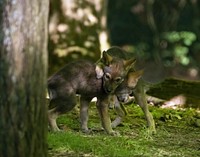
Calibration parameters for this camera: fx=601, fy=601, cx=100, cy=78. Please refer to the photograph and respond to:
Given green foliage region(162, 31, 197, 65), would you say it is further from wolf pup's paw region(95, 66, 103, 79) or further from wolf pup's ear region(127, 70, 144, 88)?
wolf pup's paw region(95, 66, 103, 79)

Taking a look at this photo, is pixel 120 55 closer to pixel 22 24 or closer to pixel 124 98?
pixel 124 98

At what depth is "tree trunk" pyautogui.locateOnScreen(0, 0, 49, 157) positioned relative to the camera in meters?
4.06

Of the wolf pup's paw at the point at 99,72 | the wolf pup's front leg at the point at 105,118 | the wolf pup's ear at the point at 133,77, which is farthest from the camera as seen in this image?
the wolf pup's ear at the point at 133,77

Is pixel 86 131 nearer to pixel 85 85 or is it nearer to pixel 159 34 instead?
pixel 85 85

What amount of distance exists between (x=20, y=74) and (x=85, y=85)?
2.86 m

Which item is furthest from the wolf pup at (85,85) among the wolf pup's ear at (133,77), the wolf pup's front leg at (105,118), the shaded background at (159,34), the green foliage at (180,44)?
the green foliage at (180,44)

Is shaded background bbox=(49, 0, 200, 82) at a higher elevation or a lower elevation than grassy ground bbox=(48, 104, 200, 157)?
higher

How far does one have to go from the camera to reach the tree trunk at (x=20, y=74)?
4059mm

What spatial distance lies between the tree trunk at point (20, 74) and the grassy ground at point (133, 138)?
1.37 m

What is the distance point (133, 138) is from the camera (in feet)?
21.6

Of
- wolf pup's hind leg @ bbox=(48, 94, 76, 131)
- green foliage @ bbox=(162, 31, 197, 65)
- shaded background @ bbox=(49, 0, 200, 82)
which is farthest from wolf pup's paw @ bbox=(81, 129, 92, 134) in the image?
green foliage @ bbox=(162, 31, 197, 65)

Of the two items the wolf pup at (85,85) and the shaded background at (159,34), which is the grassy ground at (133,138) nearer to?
the wolf pup at (85,85)

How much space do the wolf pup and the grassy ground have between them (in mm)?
227

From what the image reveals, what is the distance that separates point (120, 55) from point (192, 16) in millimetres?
17472
